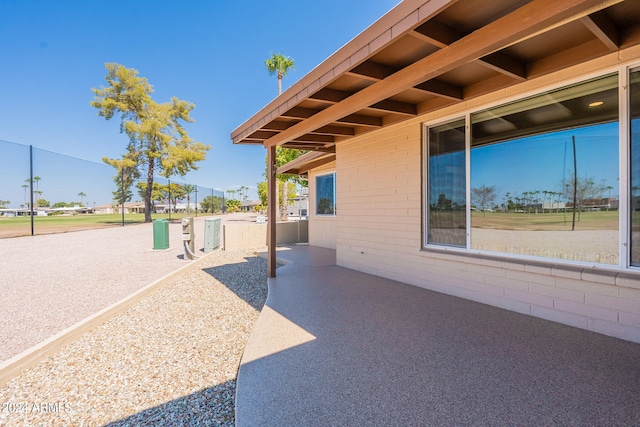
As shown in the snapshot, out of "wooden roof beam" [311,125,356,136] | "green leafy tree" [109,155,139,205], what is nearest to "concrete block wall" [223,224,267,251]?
"wooden roof beam" [311,125,356,136]

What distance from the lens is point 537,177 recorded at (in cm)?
344

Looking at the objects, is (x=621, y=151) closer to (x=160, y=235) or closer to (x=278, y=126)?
(x=278, y=126)

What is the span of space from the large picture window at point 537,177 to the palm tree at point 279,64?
65.9 feet

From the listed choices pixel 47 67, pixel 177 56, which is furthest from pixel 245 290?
pixel 47 67

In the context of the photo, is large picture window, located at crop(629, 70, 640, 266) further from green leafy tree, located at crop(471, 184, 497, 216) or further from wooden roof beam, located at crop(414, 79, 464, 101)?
wooden roof beam, located at crop(414, 79, 464, 101)

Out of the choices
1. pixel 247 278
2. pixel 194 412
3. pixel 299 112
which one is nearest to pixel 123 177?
pixel 247 278

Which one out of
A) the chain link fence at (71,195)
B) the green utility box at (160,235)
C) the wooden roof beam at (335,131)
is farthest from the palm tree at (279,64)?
the wooden roof beam at (335,131)

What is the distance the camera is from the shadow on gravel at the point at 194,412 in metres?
1.98

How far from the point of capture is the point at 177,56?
19578 mm

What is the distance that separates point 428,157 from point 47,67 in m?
25.7

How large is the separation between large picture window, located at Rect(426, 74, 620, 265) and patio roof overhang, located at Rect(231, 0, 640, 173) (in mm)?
389

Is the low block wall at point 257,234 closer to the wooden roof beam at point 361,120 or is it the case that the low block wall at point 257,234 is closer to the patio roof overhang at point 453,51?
the patio roof overhang at point 453,51

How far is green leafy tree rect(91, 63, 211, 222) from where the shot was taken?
2211 centimetres

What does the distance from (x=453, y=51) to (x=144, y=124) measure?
24.6m
